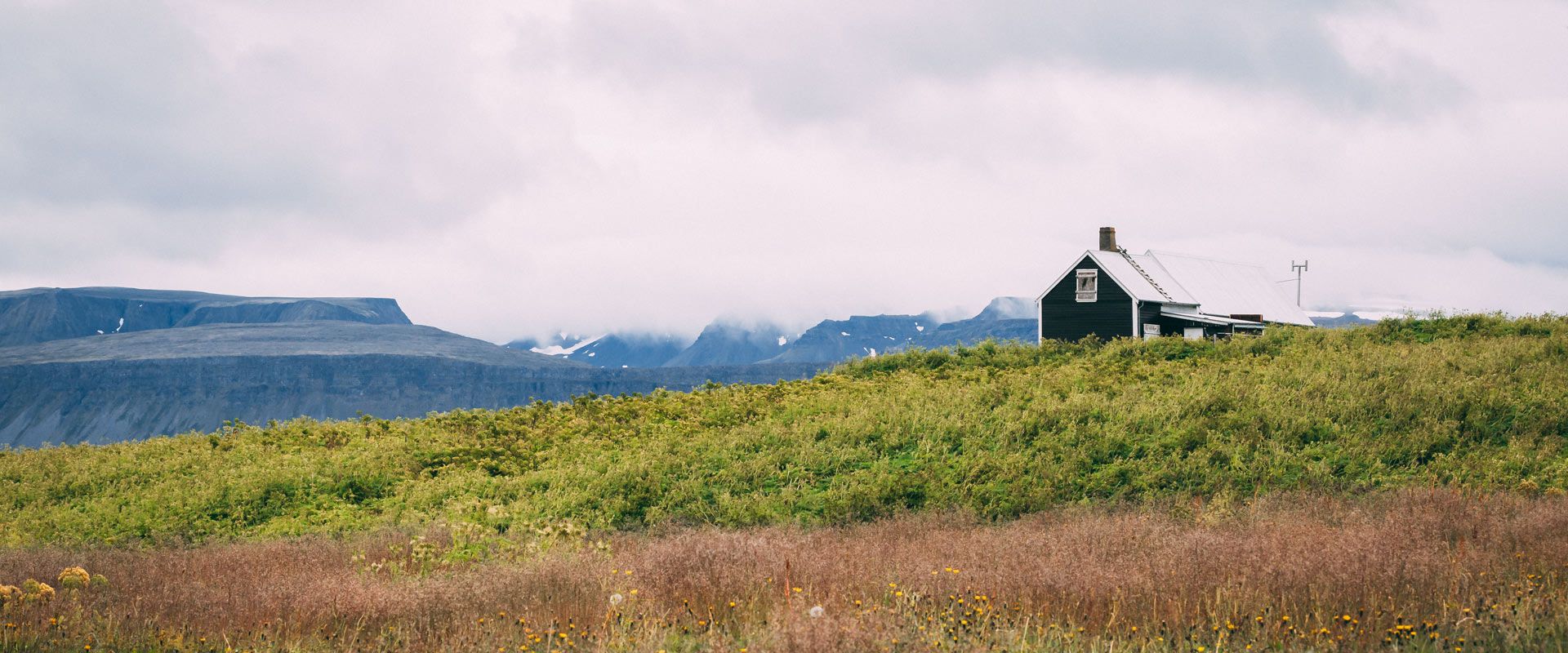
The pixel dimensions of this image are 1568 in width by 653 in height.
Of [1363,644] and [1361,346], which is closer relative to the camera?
[1363,644]

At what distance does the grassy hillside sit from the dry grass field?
4001 millimetres

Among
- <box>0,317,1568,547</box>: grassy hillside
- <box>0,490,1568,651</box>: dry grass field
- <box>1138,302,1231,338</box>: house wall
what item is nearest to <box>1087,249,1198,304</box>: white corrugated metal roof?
<box>1138,302,1231,338</box>: house wall

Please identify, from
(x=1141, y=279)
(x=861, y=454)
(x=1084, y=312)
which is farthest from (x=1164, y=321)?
(x=861, y=454)

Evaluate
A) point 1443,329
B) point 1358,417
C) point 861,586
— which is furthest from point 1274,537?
point 1443,329

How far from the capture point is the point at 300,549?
44.1ft

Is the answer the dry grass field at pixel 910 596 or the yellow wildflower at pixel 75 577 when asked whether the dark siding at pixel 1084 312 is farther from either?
the yellow wildflower at pixel 75 577

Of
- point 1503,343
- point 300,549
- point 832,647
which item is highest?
point 1503,343

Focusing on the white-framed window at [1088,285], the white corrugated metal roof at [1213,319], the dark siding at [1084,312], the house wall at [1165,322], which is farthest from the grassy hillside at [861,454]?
the white corrugated metal roof at [1213,319]

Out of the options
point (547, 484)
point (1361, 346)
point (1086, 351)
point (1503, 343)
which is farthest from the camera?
point (1086, 351)

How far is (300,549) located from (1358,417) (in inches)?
686

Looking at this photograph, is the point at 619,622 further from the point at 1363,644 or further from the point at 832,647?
the point at 1363,644

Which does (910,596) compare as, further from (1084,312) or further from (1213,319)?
(1213,319)

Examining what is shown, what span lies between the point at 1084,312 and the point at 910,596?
123 ft

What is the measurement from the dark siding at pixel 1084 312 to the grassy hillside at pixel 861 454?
54.4 ft
